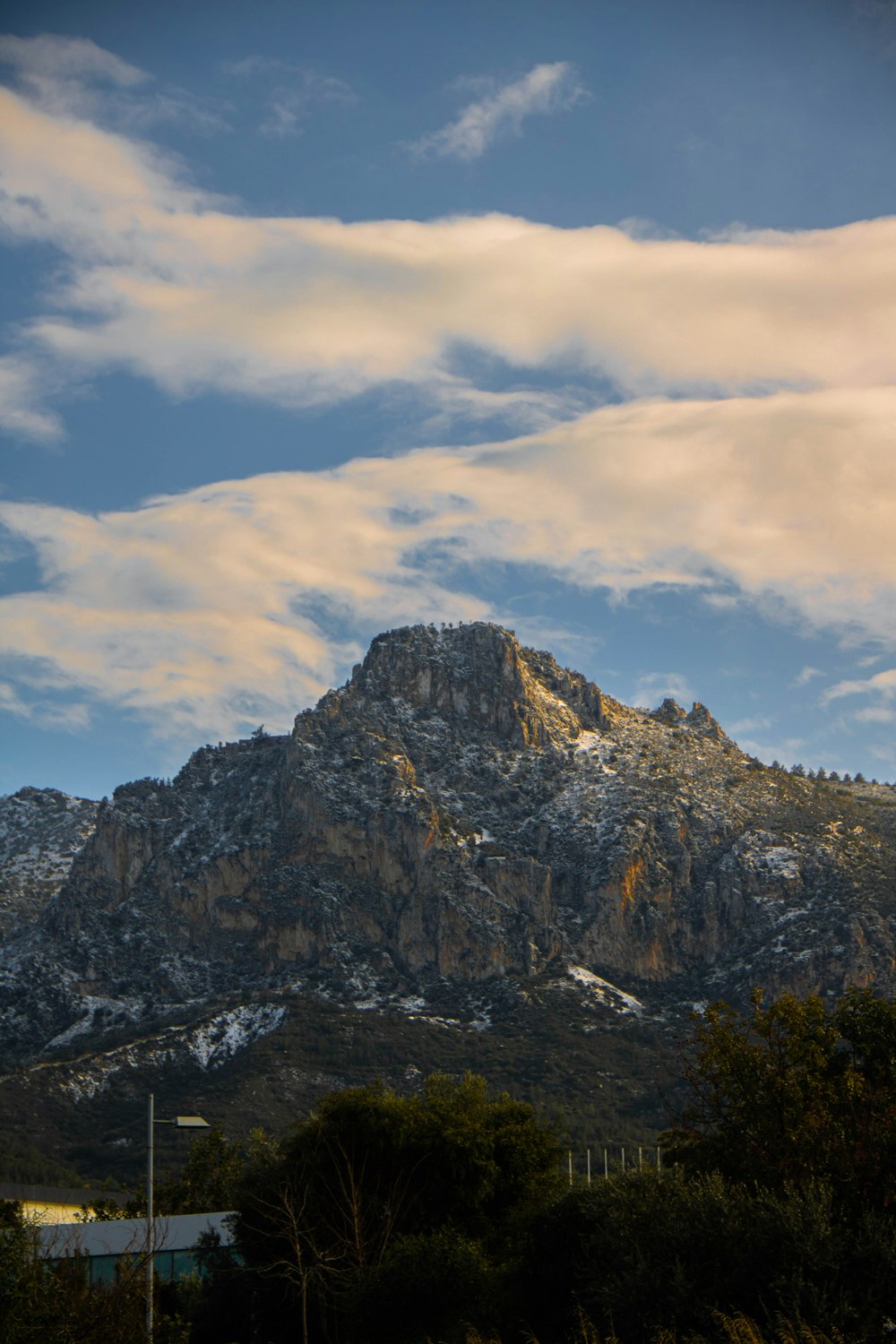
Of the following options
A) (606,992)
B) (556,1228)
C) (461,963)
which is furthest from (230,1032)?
(556,1228)

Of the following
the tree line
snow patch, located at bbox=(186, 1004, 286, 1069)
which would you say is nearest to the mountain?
snow patch, located at bbox=(186, 1004, 286, 1069)

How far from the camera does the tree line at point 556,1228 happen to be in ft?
88.5

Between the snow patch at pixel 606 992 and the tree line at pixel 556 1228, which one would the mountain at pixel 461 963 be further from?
the tree line at pixel 556 1228

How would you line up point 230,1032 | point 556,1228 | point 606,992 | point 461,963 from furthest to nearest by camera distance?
point 461,963
point 606,992
point 230,1032
point 556,1228

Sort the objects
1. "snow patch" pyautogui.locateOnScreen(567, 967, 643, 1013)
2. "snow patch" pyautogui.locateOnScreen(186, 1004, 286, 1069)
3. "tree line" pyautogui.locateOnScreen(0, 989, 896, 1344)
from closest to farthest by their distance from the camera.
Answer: "tree line" pyautogui.locateOnScreen(0, 989, 896, 1344) → "snow patch" pyautogui.locateOnScreen(186, 1004, 286, 1069) → "snow patch" pyautogui.locateOnScreen(567, 967, 643, 1013)

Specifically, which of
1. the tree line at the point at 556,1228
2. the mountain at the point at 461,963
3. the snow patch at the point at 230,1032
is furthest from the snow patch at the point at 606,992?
the tree line at the point at 556,1228

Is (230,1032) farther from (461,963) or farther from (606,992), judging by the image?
(606,992)

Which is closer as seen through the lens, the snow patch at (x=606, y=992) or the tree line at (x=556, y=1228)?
the tree line at (x=556, y=1228)

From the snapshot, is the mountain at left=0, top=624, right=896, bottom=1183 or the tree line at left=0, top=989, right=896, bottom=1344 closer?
the tree line at left=0, top=989, right=896, bottom=1344

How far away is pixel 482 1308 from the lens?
3875 cm

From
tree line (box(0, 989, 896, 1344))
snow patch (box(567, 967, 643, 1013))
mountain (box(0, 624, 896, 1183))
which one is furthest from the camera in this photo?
snow patch (box(567, 967, 643, 1013))

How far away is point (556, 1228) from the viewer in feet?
131

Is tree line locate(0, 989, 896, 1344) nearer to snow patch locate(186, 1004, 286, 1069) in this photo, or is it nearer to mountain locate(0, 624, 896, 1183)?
mountain locate(0, 624, 896, 1183)

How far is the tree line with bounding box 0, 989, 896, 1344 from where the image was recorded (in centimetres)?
2698
